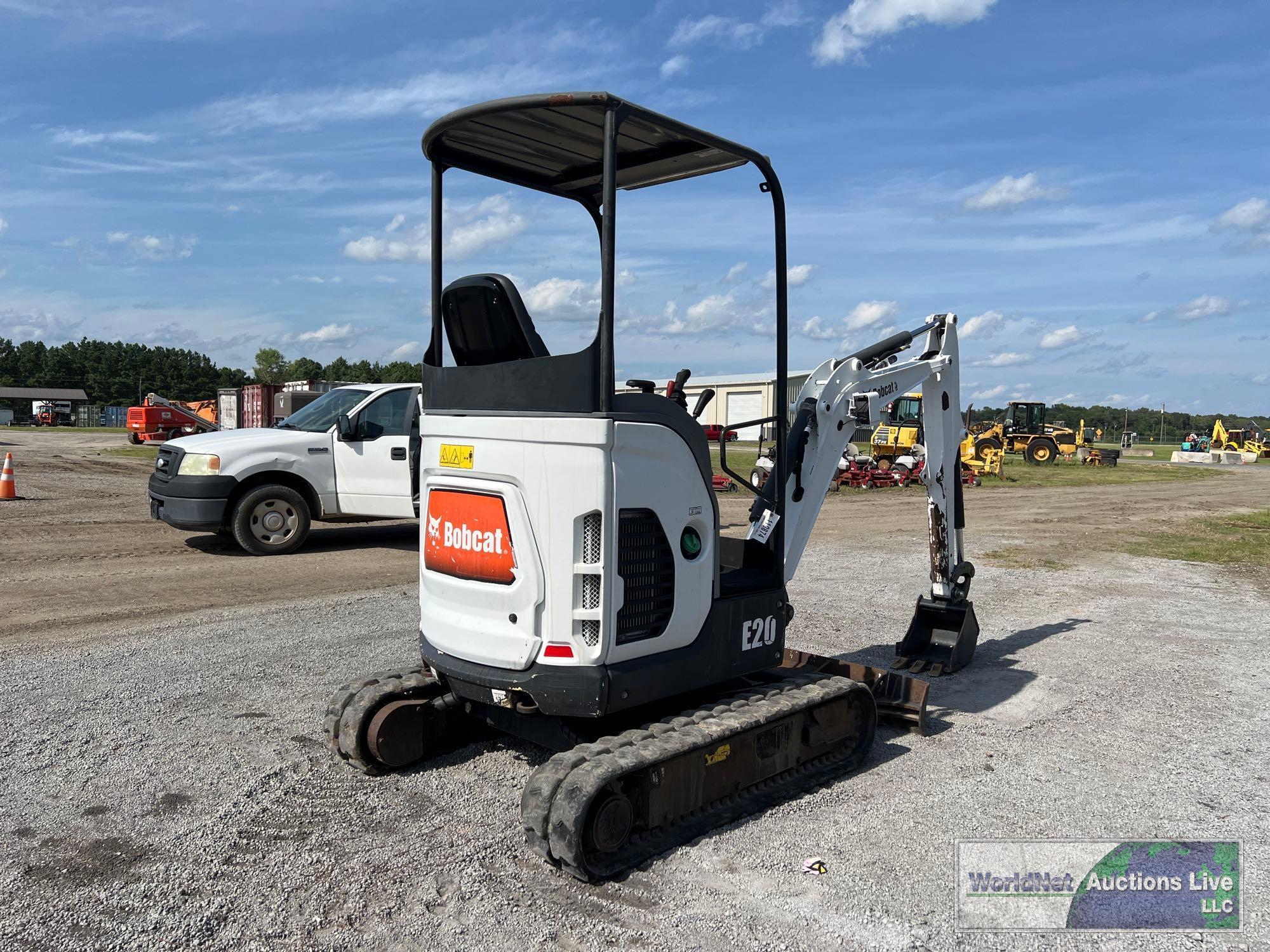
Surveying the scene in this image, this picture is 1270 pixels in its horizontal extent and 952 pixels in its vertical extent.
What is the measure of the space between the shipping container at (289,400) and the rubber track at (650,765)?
29.2 metres

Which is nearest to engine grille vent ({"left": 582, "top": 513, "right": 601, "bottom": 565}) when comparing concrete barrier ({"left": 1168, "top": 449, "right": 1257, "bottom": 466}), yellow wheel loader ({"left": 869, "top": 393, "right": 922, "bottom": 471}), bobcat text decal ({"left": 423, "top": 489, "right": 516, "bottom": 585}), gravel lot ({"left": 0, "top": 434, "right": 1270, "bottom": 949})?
bobcat text decal ({"left": 423, "top": 489, "right": 516, "bottom": 585})

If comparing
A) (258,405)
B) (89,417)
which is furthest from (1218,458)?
(89,417)

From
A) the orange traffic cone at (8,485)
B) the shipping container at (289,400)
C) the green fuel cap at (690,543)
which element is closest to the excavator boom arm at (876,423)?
the green fuel cap at (690,543)

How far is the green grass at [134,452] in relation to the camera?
1152 inches

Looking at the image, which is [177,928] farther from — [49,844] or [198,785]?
[198,785]

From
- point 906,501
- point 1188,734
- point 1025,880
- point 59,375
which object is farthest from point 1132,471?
point 59,375

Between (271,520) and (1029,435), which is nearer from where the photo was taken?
(271,520)

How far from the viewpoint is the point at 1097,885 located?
378 centimetres

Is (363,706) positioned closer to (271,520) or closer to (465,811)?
(465,811)

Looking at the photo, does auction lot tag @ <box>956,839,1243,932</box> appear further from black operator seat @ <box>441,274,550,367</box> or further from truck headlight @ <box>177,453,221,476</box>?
truck headlight @ <box>177,453,221,476</box>

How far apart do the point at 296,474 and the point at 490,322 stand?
7.55m

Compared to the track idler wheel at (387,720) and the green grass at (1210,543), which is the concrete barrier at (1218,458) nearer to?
the green grass at (1210,543)

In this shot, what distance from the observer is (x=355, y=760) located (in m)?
4.65

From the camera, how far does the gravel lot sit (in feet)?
11.0
